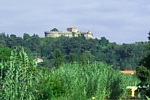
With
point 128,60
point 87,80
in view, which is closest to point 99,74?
point 87,80

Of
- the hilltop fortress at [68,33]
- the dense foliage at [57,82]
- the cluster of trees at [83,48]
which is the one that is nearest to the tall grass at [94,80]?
the dense foliage at [57,82]

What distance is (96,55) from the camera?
97.3 m

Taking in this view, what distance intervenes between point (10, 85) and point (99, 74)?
13525 mm

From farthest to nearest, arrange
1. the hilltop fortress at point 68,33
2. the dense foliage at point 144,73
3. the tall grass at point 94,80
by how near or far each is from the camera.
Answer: the hilltop fortress at point 68,33 → the tall grass at point 94,80 → the dense foliage at point 144,73

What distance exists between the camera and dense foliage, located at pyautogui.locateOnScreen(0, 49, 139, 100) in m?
17.8

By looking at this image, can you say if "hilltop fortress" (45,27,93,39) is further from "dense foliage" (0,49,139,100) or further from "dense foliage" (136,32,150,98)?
"dense foliage" (136,32,150,98)

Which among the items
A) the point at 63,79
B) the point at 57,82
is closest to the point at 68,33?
the point at 63,79

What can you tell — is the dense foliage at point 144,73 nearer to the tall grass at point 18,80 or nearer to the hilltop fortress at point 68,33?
the tall grass at point 18,80

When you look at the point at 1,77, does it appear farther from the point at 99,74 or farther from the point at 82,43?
the point at 82,43

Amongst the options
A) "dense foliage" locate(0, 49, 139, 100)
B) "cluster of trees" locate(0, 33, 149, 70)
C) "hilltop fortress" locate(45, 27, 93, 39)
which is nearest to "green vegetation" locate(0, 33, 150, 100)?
"dense foliage" locate(0, 49, 139, 100)

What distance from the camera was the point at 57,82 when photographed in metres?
27.2

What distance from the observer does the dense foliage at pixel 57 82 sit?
17.8 m

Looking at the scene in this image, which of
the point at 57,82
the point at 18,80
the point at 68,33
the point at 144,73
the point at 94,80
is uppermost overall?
the point at 68,33

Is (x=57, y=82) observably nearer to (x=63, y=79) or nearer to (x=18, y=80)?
(x=63, y=79)
